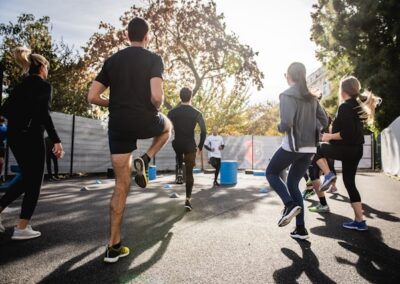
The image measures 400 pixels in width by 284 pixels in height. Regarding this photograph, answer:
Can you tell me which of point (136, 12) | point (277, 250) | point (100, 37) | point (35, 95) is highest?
point (136, 12)

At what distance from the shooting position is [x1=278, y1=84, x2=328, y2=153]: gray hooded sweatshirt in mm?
3629

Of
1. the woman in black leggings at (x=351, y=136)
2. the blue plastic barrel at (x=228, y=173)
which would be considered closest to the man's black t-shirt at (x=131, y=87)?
the woman in black leggings at (x=351, y=136)

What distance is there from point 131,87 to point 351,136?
291cm

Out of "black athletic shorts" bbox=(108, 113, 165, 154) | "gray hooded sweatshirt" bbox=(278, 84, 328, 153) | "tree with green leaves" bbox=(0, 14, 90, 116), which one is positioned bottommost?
"black athletic shorts" bbox=(108, 113, 165, 154)

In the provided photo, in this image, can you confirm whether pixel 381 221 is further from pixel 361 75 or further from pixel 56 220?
pixel 361 75

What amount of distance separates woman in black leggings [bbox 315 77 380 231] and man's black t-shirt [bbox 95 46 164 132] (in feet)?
8.43

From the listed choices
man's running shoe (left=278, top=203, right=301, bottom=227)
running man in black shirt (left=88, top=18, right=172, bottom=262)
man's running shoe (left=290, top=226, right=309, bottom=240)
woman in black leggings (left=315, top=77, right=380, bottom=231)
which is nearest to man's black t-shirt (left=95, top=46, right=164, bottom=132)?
running man in black shirt (left=88, top=18, right=172, bottom=262)

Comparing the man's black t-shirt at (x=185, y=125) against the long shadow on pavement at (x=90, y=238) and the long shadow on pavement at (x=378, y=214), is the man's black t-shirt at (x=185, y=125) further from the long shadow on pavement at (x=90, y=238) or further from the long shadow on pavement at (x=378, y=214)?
the long shadow on pavement at (x=378, y=214)

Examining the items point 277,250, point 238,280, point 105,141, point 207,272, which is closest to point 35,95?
point 207,272

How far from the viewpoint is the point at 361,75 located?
2127 centimetres

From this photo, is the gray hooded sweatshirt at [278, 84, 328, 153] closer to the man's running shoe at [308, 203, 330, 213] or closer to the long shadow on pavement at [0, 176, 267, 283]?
the long shadow on pavement at [0, 176, 267, 283]

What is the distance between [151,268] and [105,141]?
12.6 meters

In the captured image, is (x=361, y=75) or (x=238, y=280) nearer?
(x=238, y=280)

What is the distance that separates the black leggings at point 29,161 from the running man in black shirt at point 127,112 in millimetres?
1051
